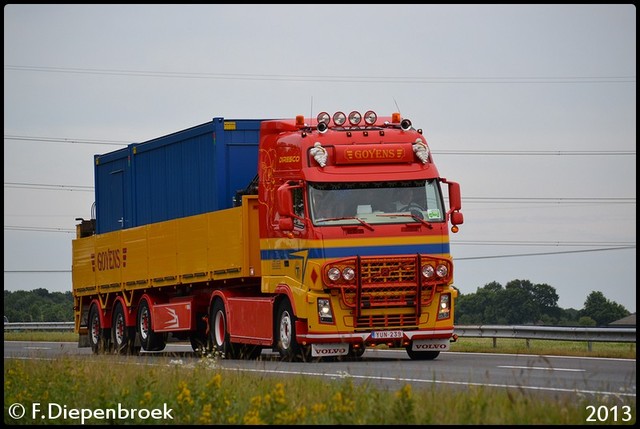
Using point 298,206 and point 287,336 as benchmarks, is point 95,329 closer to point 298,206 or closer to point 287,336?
point 287,336

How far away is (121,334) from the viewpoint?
3166 cm

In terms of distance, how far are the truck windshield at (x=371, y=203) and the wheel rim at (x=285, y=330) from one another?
1.86m

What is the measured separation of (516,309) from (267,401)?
57.3 meters

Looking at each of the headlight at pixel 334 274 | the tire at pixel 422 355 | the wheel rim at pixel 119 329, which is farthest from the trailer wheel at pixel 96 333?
the headlight at pixel 334 274

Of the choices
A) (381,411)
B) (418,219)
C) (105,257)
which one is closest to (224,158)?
(418,219)

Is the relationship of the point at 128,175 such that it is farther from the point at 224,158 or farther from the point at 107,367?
the point at 107,367

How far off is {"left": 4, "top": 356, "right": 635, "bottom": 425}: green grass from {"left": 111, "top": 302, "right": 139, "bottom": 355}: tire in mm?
12683

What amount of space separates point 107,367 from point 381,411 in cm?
705

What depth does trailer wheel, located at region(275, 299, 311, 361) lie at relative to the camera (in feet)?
78.8

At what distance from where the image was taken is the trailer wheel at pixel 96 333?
3231 centimetres

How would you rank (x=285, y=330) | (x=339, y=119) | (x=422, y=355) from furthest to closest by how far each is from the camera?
(x=422, y=355) → (x=339, y=119) → (x=285, y=330)

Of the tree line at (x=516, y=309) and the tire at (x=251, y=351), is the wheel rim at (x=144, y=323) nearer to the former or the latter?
the tire at (x=251, y=351)

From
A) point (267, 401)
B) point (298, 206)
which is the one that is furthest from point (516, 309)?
point (267, 401)

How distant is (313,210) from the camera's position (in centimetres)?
2364
